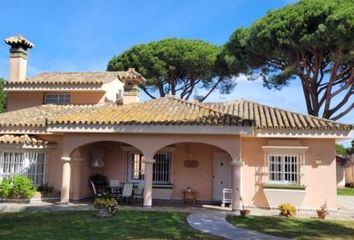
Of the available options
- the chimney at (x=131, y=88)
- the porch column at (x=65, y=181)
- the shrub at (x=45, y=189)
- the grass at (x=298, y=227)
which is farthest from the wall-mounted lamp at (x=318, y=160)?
the shrub at (x=45, y=189)

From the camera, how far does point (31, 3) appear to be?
51.8 ft

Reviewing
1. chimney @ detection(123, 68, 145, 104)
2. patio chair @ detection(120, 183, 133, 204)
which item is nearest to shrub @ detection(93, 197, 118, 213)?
patio chair @ detection(120, 183, 133, 204)

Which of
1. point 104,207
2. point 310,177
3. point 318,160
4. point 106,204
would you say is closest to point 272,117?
point 318,160

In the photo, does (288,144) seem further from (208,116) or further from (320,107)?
(320,107)

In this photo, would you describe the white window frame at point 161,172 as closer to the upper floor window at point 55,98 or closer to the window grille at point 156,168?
the window grille at point 156,168

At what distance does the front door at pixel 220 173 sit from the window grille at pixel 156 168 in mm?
2410

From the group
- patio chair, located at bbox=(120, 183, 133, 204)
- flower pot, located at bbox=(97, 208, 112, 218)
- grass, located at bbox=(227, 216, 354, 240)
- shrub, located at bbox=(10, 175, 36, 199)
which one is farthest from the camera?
shrub, located at bbox=(10, 175, 36, 199)

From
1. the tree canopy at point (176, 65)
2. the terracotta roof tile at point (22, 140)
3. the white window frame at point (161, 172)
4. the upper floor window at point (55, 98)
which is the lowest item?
the white window frame at point (161, 172)

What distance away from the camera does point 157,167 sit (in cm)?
2064

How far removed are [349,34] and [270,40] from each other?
17.4 ft

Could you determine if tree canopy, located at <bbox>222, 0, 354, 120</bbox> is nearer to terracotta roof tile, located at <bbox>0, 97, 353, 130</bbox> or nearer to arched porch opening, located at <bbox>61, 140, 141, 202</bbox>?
terracotta roof tile, located at <bbox>0, 97, 353, 130</bbox>

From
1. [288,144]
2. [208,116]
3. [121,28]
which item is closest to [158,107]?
[208,116]

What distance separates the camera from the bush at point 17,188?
731 inches

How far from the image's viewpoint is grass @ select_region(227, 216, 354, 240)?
11886mm
